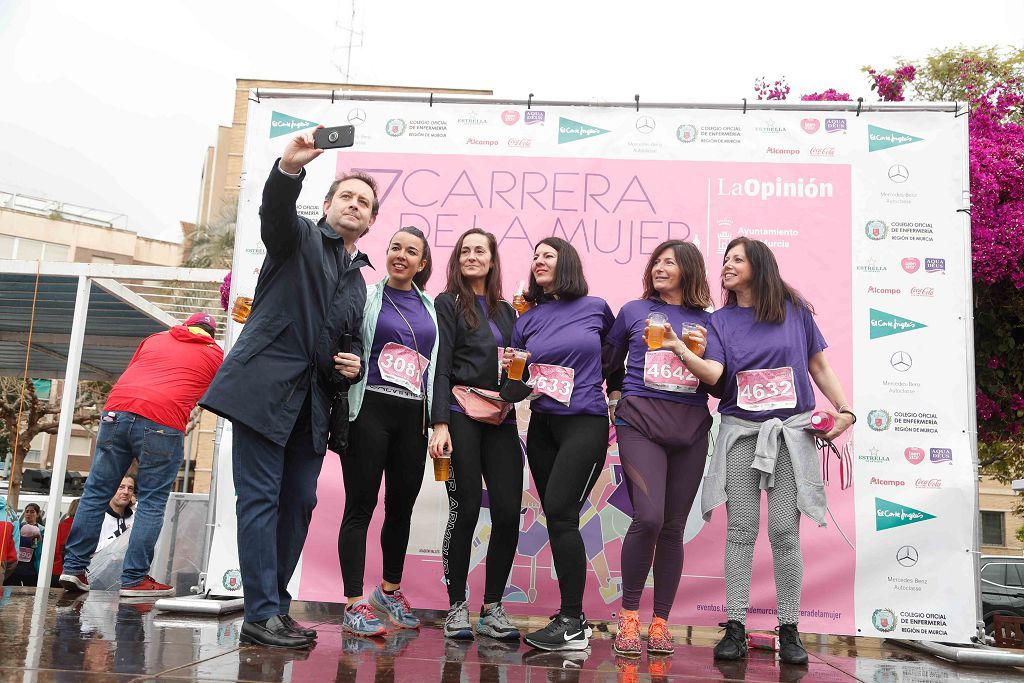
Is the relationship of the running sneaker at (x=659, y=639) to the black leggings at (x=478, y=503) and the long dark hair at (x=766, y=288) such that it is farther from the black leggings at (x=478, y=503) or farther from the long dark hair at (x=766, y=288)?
the long dark hair at (x=766, y=288)

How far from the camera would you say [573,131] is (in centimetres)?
475

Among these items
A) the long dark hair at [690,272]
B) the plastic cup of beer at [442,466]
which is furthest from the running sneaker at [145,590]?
the long dark hair at [690,272]

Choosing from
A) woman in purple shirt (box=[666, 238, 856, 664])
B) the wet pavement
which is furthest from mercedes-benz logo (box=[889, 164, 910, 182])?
the wet pavement

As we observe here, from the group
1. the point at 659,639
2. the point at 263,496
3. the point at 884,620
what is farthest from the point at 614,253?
the point at 263,496

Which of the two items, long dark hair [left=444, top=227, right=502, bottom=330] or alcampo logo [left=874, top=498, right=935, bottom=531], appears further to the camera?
alcampo logo [left=874, top=498, right=935, bottom=531]

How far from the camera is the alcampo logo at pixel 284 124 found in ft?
15.9

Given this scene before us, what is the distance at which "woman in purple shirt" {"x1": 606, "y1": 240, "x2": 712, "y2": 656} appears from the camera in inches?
133

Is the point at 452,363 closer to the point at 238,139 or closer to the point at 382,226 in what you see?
the point at 382,226

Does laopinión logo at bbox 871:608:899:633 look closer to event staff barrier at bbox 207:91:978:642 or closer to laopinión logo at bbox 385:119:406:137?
event staff barrier at bbox 207:91:978:642

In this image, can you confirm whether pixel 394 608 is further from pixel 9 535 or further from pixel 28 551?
pixel 28 551

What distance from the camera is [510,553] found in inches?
140

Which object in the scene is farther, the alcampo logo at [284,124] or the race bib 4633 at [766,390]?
the alcampo logo at [284,124]

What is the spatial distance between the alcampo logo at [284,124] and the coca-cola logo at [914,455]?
3641 mm

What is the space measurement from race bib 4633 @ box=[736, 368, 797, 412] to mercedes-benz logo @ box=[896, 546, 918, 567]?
138cm
